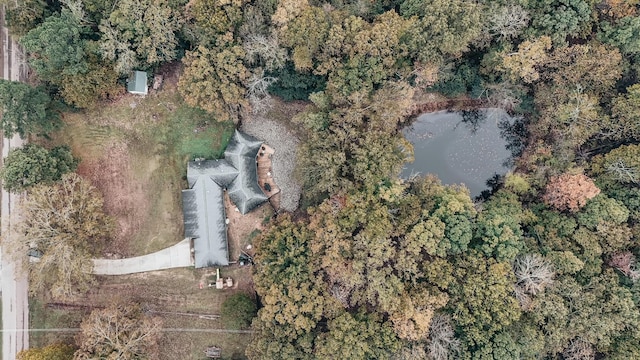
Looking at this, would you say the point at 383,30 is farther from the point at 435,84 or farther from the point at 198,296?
the point at 198,296

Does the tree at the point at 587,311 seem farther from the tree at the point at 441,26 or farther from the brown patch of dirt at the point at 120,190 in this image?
the brown patch of dirt at the point at 120,190

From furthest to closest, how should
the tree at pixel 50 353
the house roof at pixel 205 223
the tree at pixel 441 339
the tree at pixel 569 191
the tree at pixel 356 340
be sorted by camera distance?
the house roof at pixel 205 223, the tree at pixel 569 191, the tree at pixel 50 353, the tree at pixel 356 340, the tree at pixel 441 339

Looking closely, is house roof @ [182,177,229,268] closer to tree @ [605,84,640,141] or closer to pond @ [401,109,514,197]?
pond @ [401,109,514,197]

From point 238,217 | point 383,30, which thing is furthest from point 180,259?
point 383,30

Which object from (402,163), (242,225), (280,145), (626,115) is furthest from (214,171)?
(626,115)

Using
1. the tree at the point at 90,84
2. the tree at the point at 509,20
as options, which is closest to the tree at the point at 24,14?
the tree at the point at 90,84
